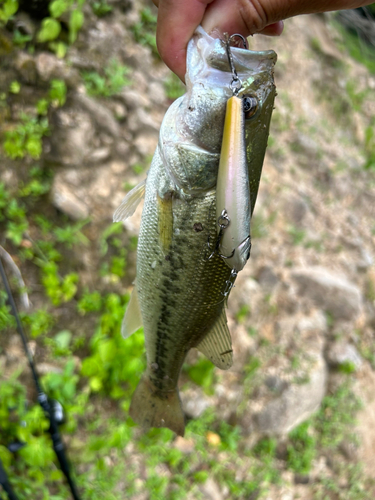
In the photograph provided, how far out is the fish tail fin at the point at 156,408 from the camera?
6.25 ft

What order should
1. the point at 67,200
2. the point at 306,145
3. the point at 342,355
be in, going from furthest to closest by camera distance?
1. the point at 306,145
2. the point at 342,355
3. the point at 67,200

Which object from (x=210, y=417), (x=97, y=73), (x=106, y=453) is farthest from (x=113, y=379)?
(x=97, y=73)

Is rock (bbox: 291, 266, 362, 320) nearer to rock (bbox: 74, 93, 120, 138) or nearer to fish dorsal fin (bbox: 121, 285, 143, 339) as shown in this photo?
rock (bbox: 74, 93, 120, 138)

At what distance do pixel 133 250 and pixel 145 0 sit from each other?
312cm

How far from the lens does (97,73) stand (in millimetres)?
3559

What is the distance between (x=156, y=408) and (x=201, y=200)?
1211 millimetres

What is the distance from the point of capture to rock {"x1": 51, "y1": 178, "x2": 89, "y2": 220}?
3123 mm

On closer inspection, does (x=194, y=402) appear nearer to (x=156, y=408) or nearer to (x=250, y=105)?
(x=156, y=408)

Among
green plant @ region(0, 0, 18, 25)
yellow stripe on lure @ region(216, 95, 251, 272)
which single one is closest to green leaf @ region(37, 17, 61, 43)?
green plant @ region(0, 0, 18, 25)

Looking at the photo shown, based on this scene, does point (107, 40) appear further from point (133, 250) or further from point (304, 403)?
point (304, 403)

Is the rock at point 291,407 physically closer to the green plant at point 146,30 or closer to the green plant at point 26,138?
the green plant at point 26,138

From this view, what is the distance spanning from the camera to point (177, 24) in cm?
138

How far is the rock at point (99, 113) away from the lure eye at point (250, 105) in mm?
2455

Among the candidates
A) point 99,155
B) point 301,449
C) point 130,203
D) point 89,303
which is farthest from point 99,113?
point 301,449
